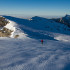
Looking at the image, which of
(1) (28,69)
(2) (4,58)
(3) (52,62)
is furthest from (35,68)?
(2) (4,58)

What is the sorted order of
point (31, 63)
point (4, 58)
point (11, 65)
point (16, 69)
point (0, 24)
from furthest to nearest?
point (0, 24)
point (4, 58)
point (31, 63)
point (11, 65)
point (16, 69)

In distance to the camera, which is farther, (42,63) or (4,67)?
(42,63)

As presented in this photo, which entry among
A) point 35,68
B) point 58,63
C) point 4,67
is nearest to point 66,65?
point 58,63

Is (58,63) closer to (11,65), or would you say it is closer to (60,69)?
(60,69)

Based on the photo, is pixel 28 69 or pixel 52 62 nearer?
pixel 28 69

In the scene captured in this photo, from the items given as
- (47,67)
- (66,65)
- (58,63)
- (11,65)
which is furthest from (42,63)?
(11,65)

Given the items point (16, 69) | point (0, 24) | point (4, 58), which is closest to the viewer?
point (16, 69)

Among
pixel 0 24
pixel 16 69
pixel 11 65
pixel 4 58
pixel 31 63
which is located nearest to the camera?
pixel 16 69

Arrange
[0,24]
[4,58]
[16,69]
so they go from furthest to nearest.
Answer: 1. [0,24]
2. [4,58]
3. [16,69]

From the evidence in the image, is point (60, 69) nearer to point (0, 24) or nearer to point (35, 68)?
point (35, 68)
